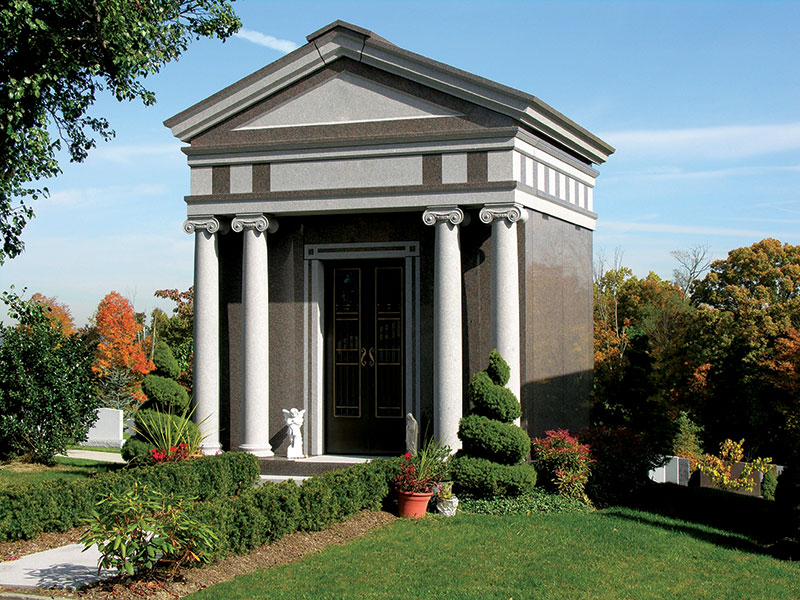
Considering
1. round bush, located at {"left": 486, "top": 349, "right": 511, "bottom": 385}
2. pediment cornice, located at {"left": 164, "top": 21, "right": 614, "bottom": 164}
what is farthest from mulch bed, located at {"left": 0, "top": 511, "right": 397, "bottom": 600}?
pediment cornice, located at {"left": 164, "top": 21, "right": 614, "bottom": 164}

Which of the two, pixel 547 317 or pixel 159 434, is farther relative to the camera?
pixel 547 317

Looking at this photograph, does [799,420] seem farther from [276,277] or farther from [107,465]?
[107,465]

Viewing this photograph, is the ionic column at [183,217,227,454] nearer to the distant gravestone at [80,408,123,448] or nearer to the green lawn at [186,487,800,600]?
the green lawn at [186,487,800,600]

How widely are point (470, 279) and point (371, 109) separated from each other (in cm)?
345

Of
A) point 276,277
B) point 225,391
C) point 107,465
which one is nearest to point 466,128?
point 276,277

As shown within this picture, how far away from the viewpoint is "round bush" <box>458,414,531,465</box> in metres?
12.6

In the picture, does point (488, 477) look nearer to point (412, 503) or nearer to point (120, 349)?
point (412, 503)

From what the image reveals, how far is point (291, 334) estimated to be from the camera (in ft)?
51.4

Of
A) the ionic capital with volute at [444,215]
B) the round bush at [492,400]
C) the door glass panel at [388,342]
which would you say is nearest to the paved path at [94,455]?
the door glass panel at [388,342]

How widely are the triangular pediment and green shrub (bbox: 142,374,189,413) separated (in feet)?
15.7

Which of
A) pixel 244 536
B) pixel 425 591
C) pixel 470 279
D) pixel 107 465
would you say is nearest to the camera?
pixel 425 591

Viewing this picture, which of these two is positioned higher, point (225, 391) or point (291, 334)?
point (291, 334)

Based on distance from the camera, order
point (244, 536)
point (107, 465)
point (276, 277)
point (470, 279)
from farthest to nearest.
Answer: point (107, 465), point (276, 277), point (470, 279), point (244, 536)

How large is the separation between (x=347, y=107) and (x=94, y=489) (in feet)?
25.2
